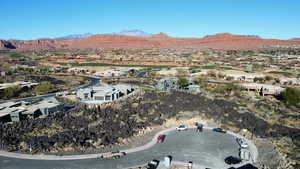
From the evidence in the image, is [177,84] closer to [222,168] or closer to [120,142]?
[120,142]

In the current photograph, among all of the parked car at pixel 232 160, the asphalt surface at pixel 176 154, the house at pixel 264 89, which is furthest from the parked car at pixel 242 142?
the house at pixel 264 89

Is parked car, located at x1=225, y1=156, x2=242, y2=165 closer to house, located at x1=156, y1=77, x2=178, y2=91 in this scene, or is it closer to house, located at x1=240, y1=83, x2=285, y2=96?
house, located at x1=156, y1=77, x2=178, y2=91

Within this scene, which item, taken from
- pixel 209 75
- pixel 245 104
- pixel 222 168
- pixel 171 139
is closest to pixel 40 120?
pixel 171 139

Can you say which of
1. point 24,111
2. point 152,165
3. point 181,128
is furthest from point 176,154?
point 24,111

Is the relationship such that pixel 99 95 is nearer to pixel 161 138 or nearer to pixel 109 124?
pixel 109 124

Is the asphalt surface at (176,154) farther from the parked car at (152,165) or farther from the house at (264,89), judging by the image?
the house at (264,89)

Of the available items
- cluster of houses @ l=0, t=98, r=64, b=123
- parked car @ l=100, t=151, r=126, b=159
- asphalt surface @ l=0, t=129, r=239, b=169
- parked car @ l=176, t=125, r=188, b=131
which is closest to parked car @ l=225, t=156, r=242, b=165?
asphalt surface @ l=0, t=129, r=239, b=169

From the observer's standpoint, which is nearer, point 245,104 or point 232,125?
point 232,125
